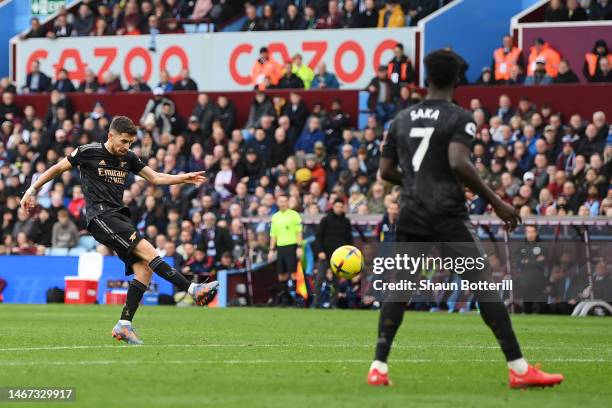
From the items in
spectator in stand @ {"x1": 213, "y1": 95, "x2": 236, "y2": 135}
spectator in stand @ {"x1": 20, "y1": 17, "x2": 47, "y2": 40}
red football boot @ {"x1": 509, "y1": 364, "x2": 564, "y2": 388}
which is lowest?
red football boot @ {"x1": 509, "y1": 364, "x2": 564, "y2": 388}

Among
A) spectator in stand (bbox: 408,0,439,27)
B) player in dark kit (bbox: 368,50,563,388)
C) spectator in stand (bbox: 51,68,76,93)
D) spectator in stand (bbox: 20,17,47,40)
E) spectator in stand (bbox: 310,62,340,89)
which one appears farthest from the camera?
spectator in stand (bbox: 20,17,47,40)

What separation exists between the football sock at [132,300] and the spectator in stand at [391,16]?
1952 cm

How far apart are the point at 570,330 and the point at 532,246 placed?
6087 mm

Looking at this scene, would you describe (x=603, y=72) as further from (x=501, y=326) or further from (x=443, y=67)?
(x=501, y=326)

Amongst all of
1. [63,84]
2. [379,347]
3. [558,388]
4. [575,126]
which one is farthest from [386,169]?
[63,84]

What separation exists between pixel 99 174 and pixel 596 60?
16998mm

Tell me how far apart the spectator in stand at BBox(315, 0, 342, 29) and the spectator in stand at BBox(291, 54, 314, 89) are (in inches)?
66.8

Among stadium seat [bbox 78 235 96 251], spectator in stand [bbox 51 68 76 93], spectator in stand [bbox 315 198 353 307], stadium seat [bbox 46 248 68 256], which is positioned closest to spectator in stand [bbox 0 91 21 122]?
spectator in stand [bbox 51 68 76 93]

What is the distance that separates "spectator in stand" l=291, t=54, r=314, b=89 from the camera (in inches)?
1203

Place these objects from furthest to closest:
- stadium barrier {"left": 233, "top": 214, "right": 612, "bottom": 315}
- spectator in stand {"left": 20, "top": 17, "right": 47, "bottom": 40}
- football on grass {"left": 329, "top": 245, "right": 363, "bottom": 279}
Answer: spectator in stand {"left": 20, "top": 17, "right": 47, "bottom": 40} → stadium barrier {"left": 233, "top": 214, "right": 612, "bottom": 315} → football on grass {"left": 329, "top": 245, "right": 363, "bottom": 279}

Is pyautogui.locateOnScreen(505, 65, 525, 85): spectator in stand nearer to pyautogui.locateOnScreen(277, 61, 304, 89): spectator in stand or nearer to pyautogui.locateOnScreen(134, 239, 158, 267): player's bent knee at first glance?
pyautogui.locateOnScreen(277, 61, 304, 89): spectator in stand

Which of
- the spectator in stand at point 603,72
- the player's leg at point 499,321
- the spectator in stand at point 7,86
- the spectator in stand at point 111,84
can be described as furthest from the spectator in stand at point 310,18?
the player's leg at point 499,321

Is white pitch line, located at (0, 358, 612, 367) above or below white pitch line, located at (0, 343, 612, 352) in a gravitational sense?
above

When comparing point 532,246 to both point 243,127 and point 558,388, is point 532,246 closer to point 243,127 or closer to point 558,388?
point 243,127
